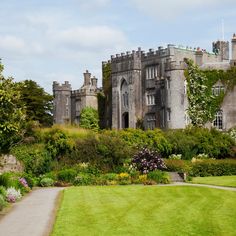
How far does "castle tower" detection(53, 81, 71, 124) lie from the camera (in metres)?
73.9

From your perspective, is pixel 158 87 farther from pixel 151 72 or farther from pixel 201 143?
pixel 201 143

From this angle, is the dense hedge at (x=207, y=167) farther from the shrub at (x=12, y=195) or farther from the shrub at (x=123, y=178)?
the shrub at (x=12, y=195)

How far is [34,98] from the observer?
6512cm

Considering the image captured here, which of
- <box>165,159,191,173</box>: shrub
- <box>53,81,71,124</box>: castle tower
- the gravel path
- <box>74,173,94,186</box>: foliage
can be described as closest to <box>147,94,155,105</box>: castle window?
<box>53,81,71,124</box>: castle tower

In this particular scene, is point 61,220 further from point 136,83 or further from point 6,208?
point 136,83

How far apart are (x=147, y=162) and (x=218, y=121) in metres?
21.6

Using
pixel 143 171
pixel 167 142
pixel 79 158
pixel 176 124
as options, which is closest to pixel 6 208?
pixel 143 171

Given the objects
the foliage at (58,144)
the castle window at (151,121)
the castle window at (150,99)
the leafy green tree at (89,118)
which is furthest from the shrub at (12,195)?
the leafy green tree at (89,118)

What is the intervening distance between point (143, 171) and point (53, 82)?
40453 mm

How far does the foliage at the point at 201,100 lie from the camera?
186 ft

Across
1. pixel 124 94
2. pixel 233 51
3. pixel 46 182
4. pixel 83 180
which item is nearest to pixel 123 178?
pixel 83 180

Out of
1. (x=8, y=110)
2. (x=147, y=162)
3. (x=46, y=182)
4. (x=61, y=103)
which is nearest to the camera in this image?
(x=8, y=110)

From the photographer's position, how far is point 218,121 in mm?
57062

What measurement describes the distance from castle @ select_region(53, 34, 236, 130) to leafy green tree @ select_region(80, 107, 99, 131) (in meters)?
1.37
